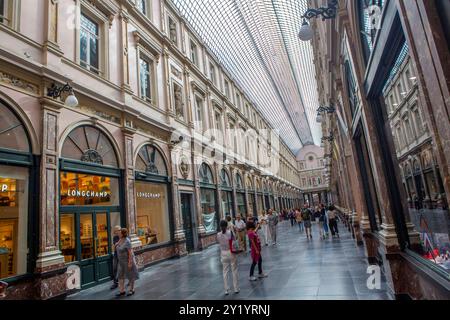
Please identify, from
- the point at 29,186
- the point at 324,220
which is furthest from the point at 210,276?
the point at 324,220

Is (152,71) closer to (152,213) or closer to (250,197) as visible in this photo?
(152,213)

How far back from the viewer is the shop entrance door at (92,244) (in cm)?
877

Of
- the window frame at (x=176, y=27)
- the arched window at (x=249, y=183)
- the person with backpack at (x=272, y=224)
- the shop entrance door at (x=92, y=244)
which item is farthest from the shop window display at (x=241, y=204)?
the shop entrance door at (x=92, y=244)

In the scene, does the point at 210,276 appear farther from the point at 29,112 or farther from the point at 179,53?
the point at 179,53

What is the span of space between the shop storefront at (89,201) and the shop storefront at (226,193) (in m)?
10.6

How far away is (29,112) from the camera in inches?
310

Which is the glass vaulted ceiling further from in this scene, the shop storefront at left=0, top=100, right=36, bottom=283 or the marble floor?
the marble floor

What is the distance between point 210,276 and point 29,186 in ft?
17.8

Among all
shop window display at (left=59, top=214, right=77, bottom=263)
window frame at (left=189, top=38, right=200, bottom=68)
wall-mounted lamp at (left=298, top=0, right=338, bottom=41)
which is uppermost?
window frame at (left=189, top=38, right=200, bottom=68)

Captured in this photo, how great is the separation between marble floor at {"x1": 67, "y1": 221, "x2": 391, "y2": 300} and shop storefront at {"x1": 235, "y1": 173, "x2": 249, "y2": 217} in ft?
41.5

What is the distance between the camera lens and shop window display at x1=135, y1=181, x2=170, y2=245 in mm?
12086

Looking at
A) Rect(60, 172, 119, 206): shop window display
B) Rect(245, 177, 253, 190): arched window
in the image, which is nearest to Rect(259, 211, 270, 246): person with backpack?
Rect(60, 172, 119, 206): shop window display

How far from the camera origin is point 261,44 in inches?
1145

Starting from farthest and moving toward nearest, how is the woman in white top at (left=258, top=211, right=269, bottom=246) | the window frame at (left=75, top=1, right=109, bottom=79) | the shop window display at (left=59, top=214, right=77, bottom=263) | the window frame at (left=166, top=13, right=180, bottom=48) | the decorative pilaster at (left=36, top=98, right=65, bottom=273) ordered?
the window frame at (left=166, top=13, right=180, bottom=48)
the woman in white top at (left=258, top=211, right=269, bottom=246)
the window frame at (left=75, top=1, right=109, bottom=79)
the shop window display at (left=59, top=214, right=77, bottom=263)
the decorative pilaster at (left=36, top=98, right=65, bottom=273)
